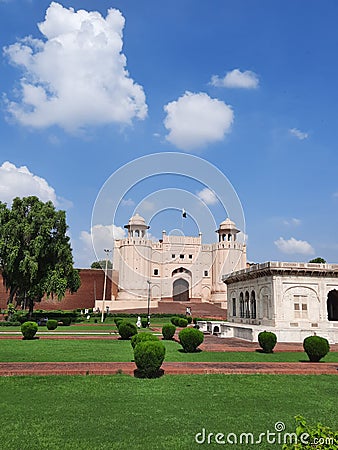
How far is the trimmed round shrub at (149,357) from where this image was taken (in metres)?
8.32

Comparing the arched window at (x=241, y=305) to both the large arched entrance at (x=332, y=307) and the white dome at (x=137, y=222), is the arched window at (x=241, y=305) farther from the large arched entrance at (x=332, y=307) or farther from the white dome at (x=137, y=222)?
the white dome at (x=137, y=222)

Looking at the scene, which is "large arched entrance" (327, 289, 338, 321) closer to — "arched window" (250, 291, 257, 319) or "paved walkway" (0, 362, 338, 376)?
"arched window" (250, 291, 257, 319)

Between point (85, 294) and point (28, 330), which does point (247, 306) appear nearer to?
point (28, 330)

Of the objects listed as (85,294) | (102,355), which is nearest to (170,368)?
(102,355)

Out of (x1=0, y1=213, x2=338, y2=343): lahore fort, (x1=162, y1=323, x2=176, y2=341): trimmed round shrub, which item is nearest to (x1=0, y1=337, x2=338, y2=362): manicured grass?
(x1=162, y1=323, x2=176, y2=341): trimmed round shrub

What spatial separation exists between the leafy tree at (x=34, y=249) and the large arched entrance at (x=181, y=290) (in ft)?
77.1

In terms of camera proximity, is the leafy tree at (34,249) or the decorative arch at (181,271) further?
the decorative arch at (181,271)

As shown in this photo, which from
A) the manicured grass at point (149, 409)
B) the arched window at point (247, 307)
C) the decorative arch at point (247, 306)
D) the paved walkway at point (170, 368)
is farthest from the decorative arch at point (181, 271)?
the manicured grass at point (149, 409)

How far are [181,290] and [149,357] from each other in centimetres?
4350

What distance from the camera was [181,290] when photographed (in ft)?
169

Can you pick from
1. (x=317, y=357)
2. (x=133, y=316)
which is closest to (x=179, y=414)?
(x=317, y=357)

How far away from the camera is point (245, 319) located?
24250mm

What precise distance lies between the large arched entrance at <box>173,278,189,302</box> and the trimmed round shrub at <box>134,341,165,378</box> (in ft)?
141

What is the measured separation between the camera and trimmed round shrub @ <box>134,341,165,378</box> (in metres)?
8.32
